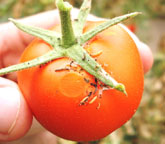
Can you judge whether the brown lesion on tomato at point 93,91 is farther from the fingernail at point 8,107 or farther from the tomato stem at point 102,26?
the fingernail at point 8,107

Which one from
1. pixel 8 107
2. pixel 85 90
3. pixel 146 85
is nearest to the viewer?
pixel 85 90

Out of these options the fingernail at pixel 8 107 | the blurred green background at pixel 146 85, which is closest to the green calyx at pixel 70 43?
the fingernail at pixel 8 107

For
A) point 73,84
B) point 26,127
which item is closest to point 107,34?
point 73,84

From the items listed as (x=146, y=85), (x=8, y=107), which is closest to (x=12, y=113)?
(x=8, y=107)

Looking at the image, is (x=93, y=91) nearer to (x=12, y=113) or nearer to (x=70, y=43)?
(x=70, y=43)

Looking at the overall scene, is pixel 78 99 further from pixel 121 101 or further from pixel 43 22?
pixel 43 22

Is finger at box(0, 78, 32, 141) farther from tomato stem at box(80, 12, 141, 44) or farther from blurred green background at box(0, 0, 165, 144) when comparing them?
blurred green background at box(0, 0, 165, 144)
